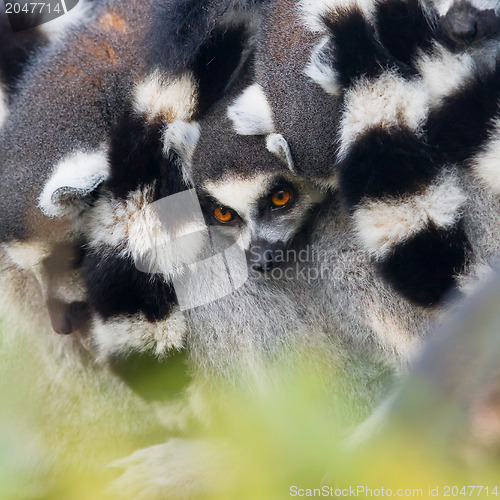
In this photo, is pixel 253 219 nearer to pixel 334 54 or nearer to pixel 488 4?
pixel 334 54

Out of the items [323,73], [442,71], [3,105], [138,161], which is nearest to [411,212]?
[442,71]

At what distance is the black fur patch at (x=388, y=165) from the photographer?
7.25 ft

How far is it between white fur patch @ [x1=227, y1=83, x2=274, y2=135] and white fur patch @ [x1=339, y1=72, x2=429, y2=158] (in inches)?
14.1

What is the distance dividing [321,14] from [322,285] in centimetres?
109

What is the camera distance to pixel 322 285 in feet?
9.02

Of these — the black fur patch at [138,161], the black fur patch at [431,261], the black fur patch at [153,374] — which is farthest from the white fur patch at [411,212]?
the black fur patch at [153,374]

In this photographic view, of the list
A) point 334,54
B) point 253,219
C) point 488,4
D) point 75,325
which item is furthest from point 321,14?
point 75,325

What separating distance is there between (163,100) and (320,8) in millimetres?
728

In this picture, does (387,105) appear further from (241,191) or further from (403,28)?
(241,191)

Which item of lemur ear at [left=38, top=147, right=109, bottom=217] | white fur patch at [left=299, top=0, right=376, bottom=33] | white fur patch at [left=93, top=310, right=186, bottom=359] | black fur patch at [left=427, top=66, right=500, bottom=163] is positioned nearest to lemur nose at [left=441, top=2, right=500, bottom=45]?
black fur patch at [left=427, top=66, right=500, bottom=163]

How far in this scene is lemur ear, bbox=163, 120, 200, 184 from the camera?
2.63 metres

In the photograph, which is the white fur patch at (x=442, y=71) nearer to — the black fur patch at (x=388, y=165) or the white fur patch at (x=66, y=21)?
the black fur patch at (x=388, y=165)

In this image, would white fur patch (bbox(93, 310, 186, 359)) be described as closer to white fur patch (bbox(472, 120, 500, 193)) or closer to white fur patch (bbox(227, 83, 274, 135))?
white fur patch (bbox(227, 83, 274, 135))

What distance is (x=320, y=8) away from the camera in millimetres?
2498
